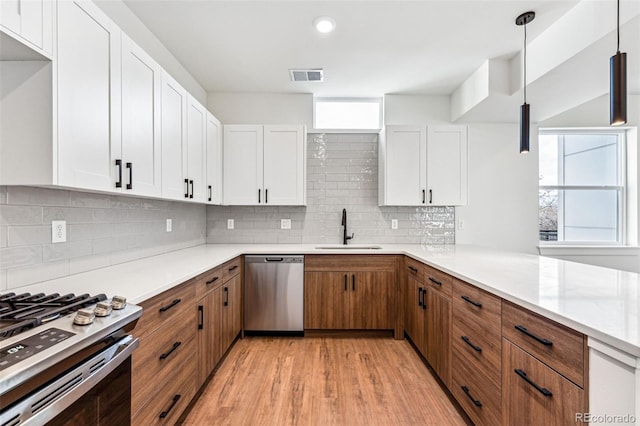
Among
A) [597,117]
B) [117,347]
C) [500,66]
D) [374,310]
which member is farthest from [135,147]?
[597,117]

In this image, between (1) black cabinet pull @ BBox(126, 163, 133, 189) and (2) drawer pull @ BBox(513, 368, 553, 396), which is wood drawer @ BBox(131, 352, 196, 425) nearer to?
(1) black cabinet pull @ BBox(126, 163, 133, 189)

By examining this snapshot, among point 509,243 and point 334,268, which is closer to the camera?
point 334,268

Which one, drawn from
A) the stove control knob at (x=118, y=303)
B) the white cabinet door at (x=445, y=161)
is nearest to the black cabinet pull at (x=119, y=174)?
the stove control knob at (x=118, y=303)

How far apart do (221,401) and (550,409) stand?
1.84 metres

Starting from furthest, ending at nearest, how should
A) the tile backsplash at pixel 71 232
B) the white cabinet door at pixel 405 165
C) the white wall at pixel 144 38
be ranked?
the white cabinet door at pixel 405 165 → the white wall at pixel 144 38 → the tile backsplash at pixel 71 232

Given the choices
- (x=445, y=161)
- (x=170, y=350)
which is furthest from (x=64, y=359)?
(x=445, y=161)

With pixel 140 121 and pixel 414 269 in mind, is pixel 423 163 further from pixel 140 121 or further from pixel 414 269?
pixel 140 121

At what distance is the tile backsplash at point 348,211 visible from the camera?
375cm

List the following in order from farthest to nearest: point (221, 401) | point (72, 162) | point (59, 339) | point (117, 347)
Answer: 1. point (221, 401)
2. point (72, 162)
3. point (117, 347)
4. point (59, 339)

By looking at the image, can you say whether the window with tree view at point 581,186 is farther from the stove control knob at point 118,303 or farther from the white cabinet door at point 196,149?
the stove control knob at point 118,303

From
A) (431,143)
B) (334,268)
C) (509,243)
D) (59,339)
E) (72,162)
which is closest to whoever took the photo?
(59,339)

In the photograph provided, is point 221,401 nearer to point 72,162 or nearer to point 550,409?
point 72,162

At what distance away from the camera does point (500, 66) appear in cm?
289

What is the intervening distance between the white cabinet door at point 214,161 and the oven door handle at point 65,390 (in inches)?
83.7
